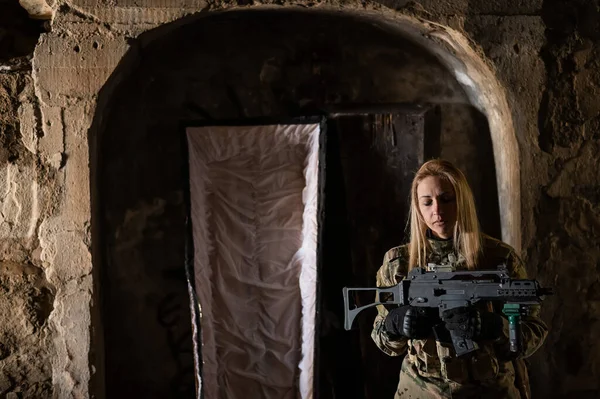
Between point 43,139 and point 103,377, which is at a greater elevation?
point 43,139

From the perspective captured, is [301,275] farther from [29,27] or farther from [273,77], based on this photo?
[29,27]

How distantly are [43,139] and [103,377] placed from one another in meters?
1.16

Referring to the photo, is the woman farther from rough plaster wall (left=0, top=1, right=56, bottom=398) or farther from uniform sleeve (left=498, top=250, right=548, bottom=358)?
rough plaster wall (left=0, top=1, right=56, bottom=398)

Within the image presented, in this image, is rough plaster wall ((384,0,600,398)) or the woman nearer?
the woman

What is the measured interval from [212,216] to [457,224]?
4.65 ft

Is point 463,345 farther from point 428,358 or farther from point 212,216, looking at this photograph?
point 212,216

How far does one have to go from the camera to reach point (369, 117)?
304 cm

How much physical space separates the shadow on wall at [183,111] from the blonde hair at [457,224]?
1068 millimetres

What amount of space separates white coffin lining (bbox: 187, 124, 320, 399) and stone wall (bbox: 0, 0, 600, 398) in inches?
19.5

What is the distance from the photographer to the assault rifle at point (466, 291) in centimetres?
184

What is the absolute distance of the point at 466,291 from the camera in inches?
74.5

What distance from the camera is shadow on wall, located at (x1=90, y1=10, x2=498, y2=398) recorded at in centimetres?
300

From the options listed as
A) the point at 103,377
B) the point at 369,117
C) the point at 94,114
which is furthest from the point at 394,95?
the point at 103,377

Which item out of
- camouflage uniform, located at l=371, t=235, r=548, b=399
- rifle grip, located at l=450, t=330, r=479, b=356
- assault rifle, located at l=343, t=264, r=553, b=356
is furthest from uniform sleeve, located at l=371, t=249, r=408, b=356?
rifle grip, located at l=450, t=330, r=479, b=356
